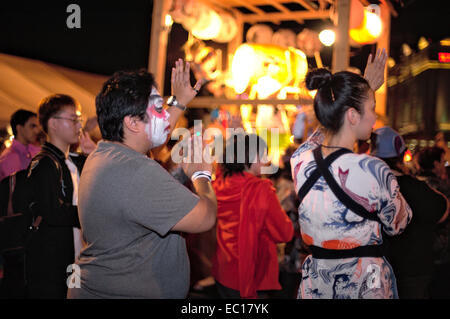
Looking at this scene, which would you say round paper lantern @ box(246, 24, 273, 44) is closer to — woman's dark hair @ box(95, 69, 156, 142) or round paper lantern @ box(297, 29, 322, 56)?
round paper lantern @ box(297, 29, 322, 56)

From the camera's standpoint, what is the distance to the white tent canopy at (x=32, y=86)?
6238 mm

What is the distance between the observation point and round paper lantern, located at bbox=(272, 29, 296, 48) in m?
5.52

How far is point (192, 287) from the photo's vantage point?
513 cm

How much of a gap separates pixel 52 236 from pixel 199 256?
2.58 m

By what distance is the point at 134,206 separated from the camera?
62.4 inches

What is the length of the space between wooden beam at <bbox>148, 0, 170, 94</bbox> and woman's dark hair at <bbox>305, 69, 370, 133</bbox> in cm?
286

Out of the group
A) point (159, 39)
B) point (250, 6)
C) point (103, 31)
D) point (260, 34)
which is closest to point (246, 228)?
point (159, 39)

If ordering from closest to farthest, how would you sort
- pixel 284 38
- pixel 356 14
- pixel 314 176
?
pixel 314 176 → pixel 356 14 → pixel 284 38

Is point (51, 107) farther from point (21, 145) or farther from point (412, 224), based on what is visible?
point (412, 224)

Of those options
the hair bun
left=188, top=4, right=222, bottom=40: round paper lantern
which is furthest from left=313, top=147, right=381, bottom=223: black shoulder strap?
left=188, top=4, right=222, bottom=40: round paper lantern

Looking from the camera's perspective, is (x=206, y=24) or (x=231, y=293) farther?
(x=206, y=24)

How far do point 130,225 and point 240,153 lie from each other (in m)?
1.98

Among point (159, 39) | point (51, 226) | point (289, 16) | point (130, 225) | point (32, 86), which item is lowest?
point (51, 226)

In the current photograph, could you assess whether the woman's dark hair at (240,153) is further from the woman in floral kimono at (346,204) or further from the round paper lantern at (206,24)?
the round paper lantern at (206,24)
